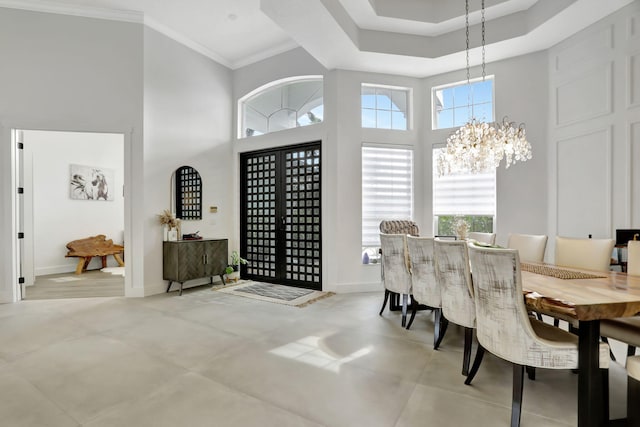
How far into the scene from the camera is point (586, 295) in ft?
6.06

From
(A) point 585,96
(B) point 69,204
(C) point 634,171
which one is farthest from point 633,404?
(B) point 69,204

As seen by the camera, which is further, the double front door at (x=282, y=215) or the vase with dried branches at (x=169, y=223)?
the double front door at (x=282, y=215)

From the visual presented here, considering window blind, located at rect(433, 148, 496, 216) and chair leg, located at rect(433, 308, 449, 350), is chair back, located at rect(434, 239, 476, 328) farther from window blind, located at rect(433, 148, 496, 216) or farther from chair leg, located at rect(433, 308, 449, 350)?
window blind, located at rect(433, 148, 496, 216)

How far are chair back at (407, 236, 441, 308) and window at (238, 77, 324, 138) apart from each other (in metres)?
3.11

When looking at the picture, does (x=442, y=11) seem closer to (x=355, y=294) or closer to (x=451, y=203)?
(x=451, y=203)

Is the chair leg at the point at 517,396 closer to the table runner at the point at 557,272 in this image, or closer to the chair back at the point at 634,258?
the table runner at the point at 557,272

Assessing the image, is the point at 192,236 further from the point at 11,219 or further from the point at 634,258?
the point at 634,258

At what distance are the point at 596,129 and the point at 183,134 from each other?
5884 mm

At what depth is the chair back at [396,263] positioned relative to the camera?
350cm

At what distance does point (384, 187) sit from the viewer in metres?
5.35

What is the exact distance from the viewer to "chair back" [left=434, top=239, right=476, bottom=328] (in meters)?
2.47

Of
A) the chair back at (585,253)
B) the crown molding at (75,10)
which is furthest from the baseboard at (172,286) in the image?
the chair back at (585,253)

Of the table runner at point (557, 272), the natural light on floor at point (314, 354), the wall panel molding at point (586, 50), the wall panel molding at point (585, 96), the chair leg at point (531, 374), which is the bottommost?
the natural light on floor at point (314, 354)

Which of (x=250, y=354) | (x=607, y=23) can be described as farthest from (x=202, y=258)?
(x=607, y=23)
